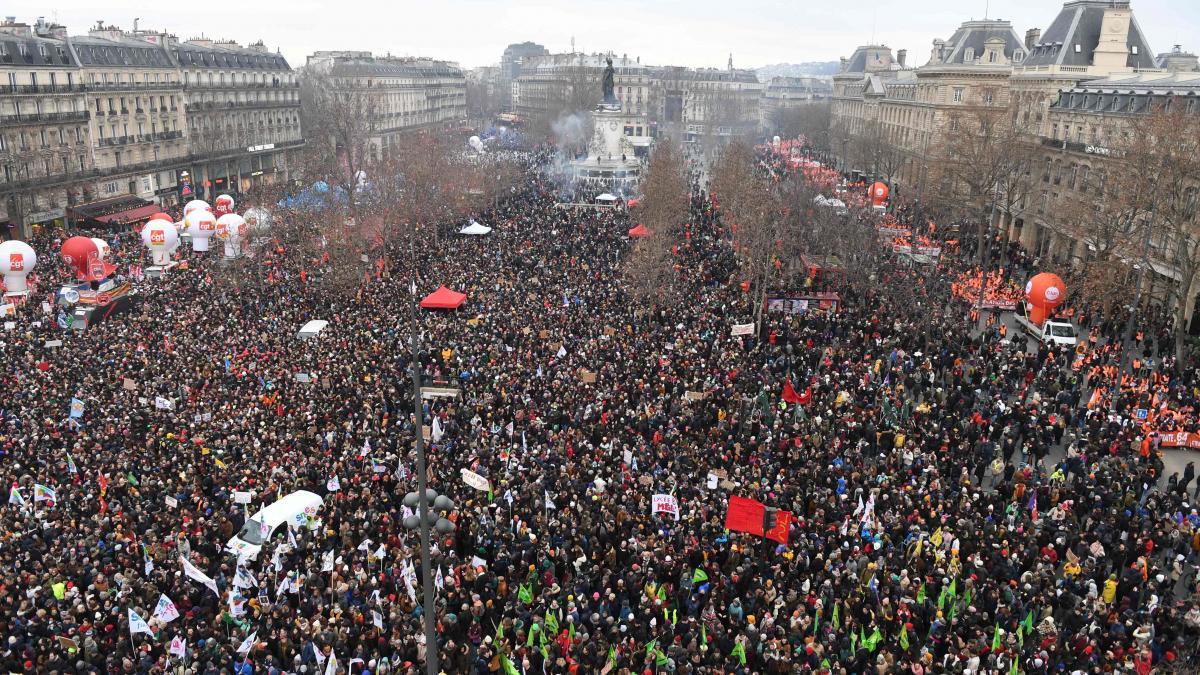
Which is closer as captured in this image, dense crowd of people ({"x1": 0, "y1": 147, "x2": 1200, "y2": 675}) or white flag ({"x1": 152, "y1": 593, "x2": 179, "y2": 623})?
dense crowd of people ({"x1": 0, "y1": 147, "x2": 1200, "y2": 675})

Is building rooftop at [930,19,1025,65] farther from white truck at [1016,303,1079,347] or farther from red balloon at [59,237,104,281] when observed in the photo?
red balloon at [59,237,104,281]

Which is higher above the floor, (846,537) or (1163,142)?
(1163,142)

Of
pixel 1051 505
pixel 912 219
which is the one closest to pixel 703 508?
Answer: pixel 1051 505

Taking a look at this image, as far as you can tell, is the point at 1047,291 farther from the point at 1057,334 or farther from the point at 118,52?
the point at 118,52

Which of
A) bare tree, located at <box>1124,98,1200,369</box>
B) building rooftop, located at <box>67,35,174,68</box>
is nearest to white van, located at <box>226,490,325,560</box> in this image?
bare tree, located at <box>1124,98,1200,369</box>

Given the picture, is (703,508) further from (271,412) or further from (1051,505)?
(271,412)

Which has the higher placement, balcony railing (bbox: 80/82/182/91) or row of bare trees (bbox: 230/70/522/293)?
balcony railing (bbox: 80/82/182/91)
